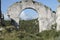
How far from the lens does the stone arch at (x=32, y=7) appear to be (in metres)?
31.2

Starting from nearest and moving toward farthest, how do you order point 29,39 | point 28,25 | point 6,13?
point 29,39, point 6,13, point 28,25

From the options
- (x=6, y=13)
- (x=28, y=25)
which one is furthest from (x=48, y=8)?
(x=28, y=25)

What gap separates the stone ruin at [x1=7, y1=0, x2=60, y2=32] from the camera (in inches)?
1227

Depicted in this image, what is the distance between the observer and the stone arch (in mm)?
A: 31172

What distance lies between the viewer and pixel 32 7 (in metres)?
31.5

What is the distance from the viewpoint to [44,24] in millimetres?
31469

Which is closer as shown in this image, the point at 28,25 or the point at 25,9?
the point at 25,9

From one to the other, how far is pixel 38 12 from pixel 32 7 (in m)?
0.91

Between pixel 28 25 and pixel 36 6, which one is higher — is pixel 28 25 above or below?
below

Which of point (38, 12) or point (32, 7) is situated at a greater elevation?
point (32, 7)

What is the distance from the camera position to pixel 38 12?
103 ft

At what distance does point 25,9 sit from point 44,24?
2.85 m

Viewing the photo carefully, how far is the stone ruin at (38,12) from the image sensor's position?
31172mm

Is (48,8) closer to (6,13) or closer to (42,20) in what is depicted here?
(42,20)
